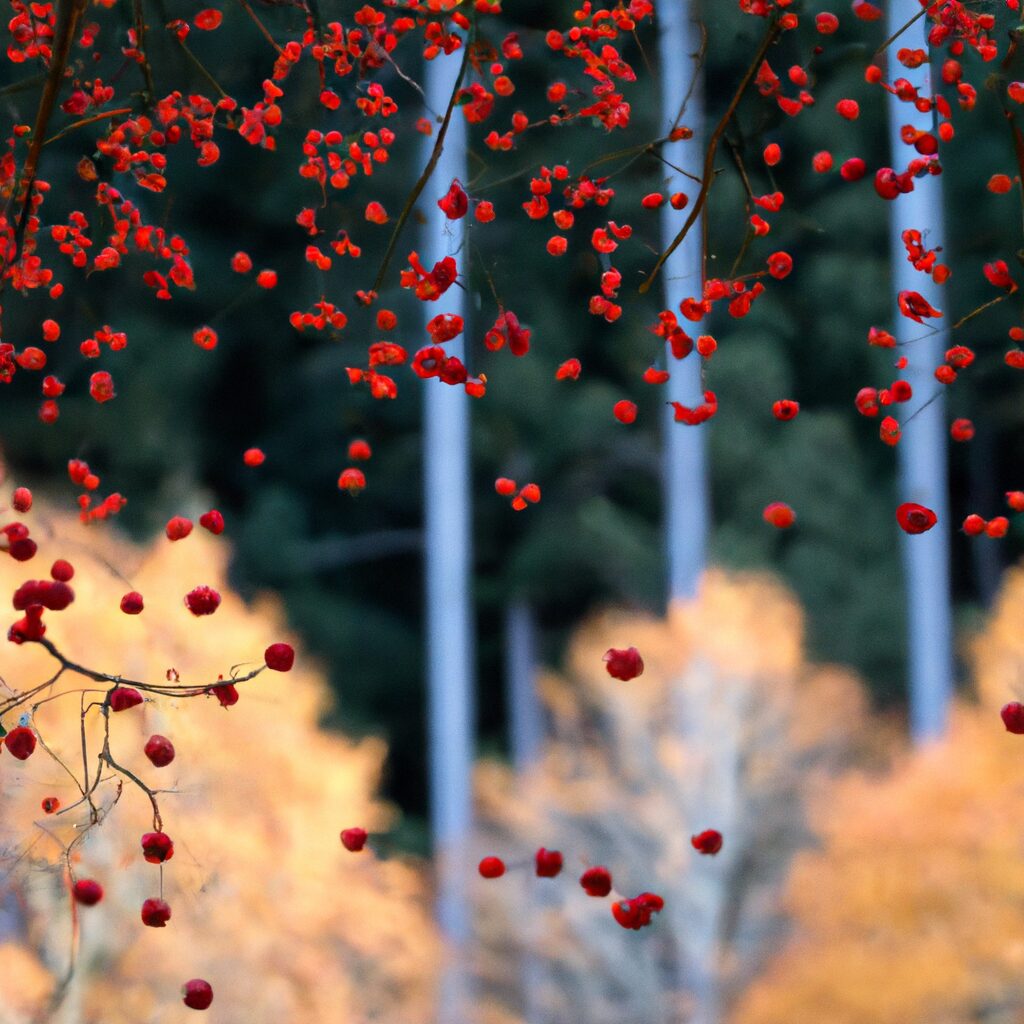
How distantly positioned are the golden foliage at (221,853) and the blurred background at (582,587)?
31mm

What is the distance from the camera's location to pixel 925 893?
7559 millimetres

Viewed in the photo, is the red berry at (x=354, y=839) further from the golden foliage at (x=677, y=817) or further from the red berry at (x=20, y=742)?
the golden foliage at (x=677, y=817)

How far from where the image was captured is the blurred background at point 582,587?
24.5 feet

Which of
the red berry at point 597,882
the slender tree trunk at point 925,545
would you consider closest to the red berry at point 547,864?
the red berry at point 597,882

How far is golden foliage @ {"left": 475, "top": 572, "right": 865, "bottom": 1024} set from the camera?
28.8 feet

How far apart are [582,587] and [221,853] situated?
853 cm

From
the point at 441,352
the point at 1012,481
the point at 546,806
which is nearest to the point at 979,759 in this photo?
the point at 546,806

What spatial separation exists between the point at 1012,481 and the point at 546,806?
6.94 m

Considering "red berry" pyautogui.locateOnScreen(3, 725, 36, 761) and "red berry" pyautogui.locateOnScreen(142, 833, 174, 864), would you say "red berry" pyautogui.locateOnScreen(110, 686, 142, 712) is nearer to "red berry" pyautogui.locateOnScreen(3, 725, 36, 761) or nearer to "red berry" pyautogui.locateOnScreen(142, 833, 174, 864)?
"red berry" pyautogui.locateOnScreen(3, 725, 36, 761)

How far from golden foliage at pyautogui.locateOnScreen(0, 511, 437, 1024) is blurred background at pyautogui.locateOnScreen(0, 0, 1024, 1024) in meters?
0.03

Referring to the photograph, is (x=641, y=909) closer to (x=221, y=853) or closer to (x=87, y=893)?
(x=87, y=893)

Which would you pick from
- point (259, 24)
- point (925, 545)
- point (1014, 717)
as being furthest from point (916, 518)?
point (925, 545)

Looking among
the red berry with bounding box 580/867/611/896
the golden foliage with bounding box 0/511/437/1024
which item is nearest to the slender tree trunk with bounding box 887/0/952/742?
the golden foliage with bounding box 0/511/437/1024

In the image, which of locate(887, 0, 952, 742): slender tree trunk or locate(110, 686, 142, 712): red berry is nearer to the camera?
locate(110, 686, 142, 712): red berry
